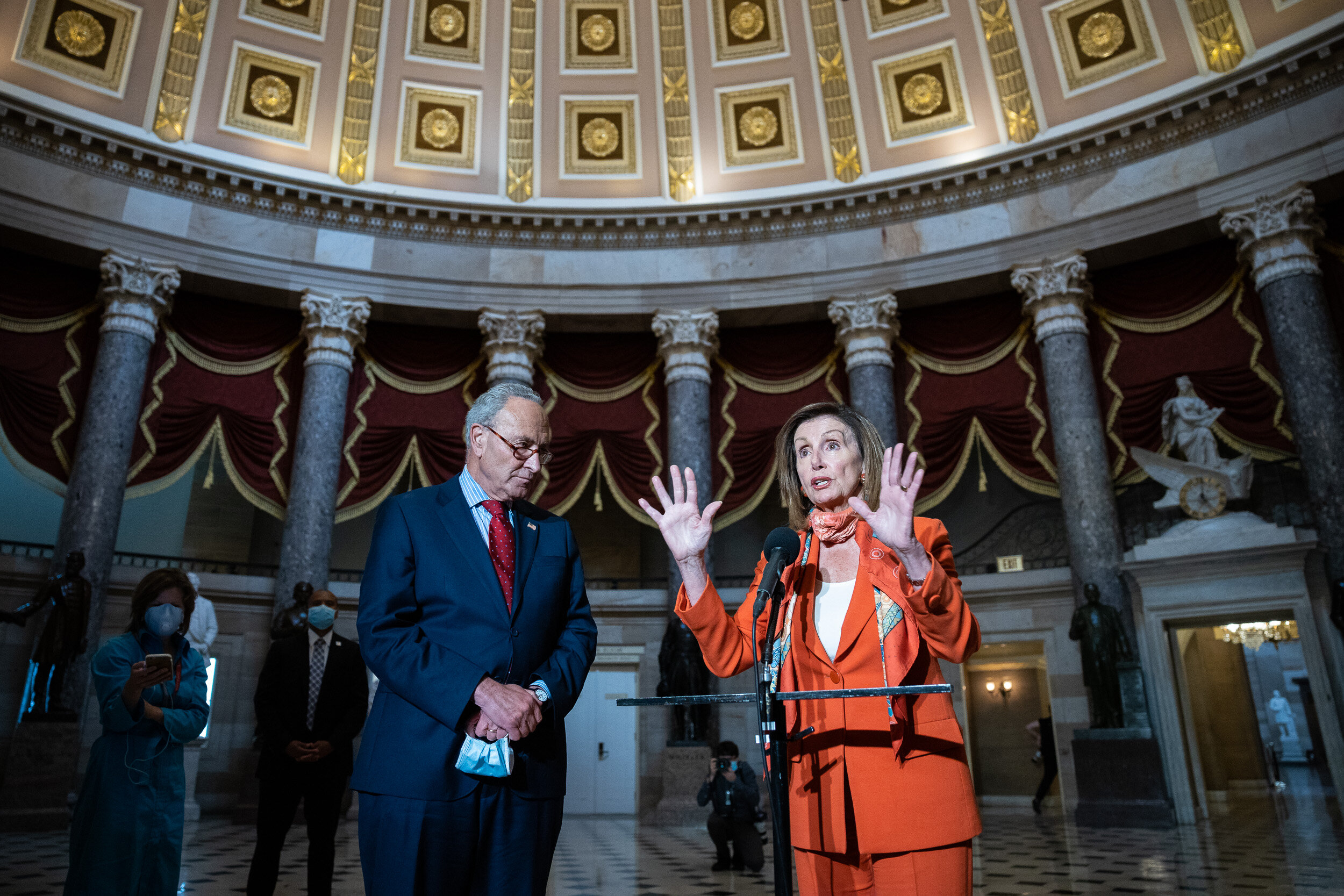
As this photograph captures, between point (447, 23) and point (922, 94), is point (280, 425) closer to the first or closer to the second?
point (447, 23)

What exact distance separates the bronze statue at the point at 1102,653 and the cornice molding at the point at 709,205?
243 inches

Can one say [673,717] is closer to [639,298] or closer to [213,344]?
[639,298]

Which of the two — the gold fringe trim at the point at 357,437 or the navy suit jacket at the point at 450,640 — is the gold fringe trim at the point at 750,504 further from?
the navy suit jacket at the point at 450,640

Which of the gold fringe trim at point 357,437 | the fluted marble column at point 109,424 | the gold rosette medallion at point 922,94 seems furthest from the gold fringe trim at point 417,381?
the gold rosette medallion at point 922,94

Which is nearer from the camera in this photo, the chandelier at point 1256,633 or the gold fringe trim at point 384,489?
the chandelier at point 1256,633

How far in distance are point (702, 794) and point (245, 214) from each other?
36.5ft

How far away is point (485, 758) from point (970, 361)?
1301 centimetres

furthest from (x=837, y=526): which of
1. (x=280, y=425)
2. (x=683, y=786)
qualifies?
(x=280, y=425)

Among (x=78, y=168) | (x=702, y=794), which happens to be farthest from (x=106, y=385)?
(x=702, y=794)

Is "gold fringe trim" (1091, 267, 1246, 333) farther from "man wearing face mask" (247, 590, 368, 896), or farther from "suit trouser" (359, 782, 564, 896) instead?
"suit trouser" (359, 782, 564, 896)

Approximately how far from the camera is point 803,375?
48.6 feet

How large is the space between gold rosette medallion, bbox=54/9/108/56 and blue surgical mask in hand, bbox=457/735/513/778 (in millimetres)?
15344

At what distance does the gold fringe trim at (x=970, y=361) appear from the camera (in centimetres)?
1383

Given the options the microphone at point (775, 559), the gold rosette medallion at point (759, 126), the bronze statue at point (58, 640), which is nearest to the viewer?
the microphone at point (775, 559)
